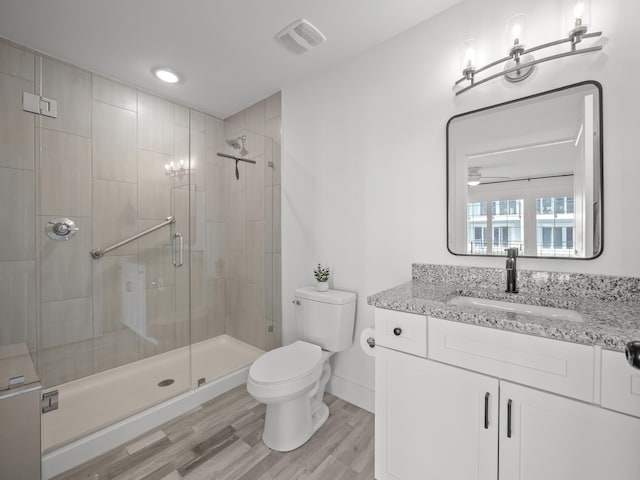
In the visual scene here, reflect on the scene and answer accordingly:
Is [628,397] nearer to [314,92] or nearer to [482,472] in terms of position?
[482,472]

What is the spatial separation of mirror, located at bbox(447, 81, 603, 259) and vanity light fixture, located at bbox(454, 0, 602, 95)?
5.5 inches

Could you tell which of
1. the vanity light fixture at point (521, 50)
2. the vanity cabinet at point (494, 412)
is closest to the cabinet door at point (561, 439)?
the vanity cabinet at point (494, 412)

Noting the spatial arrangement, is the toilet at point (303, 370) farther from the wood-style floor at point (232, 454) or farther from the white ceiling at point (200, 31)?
the white ceiling at point (200, 31)

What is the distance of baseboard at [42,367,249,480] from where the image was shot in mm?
1408

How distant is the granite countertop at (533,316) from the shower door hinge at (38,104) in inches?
87.1

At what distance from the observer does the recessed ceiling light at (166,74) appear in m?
2.07

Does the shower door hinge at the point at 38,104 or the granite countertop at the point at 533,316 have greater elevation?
the shower door hinge at the point at 38,104

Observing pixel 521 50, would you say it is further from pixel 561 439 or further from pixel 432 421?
pixel 432 421

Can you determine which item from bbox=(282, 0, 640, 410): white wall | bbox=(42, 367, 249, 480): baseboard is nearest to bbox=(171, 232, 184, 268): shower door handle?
bbox=(282, 0, 640, 410): white wall

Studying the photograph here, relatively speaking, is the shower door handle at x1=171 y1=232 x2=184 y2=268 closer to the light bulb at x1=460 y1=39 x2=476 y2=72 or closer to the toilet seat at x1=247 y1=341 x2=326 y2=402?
the toilet seat at x1=247 y1=341 x2=326 y2=402

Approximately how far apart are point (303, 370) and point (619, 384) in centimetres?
126

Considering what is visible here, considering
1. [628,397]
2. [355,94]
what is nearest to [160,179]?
[355,94]

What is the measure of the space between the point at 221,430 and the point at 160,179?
70.8 inches

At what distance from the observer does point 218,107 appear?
8.75 ft
